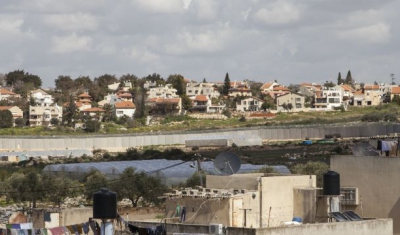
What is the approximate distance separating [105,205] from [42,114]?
135 meters

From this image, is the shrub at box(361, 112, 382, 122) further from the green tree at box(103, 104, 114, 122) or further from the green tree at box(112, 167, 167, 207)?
the green tree at box(112, 167, 167, 207)

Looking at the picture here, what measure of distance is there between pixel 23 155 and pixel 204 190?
258 ft

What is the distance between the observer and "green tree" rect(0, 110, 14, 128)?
→ 141 meters

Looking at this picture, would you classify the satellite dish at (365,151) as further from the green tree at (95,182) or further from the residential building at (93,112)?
the residential building at (93,112)

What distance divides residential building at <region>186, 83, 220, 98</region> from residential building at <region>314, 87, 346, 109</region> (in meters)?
19.2

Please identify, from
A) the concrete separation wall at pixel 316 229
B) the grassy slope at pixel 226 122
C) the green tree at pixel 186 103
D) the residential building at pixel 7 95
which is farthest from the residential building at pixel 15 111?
the concrete separation wall at pixel 316 229

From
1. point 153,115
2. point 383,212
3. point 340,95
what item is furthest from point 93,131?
point 383,212

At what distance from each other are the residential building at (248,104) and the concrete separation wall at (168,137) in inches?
1883

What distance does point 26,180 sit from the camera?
64625 millimetres

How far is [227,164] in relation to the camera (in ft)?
90.1

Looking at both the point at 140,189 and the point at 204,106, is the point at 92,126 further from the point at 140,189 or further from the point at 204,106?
the point at 140,189

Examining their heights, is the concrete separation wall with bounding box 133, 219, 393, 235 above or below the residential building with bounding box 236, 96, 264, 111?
below

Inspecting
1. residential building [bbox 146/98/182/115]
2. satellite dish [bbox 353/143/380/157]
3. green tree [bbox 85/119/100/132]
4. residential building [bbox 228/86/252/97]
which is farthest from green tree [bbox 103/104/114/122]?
satellite dish [bbox 353/143/380/157]

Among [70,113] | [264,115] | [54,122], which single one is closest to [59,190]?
[54,122]
